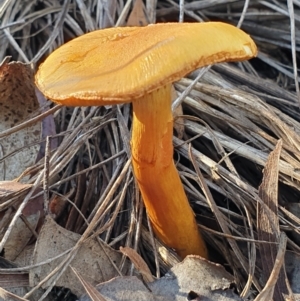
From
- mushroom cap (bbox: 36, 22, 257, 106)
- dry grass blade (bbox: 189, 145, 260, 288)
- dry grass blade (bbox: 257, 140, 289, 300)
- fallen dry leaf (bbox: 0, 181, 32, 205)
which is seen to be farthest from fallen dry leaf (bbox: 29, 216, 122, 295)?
mushroom cap (bbox: 36, 22, 257, 106)

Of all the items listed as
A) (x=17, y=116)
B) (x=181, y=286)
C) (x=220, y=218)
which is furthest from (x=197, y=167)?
(x=17, y=116)

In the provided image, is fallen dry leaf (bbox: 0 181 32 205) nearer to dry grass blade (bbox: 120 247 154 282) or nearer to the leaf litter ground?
the leaf litter ground

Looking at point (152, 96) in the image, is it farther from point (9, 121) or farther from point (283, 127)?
point (9, 121)

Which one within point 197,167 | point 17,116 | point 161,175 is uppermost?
point 17,116

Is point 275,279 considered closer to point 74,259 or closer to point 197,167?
point 197,167

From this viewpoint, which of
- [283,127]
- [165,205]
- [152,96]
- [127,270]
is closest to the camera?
[152,96]

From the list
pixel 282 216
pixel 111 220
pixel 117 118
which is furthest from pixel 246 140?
pixel 111 220

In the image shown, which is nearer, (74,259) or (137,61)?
(137,61)
